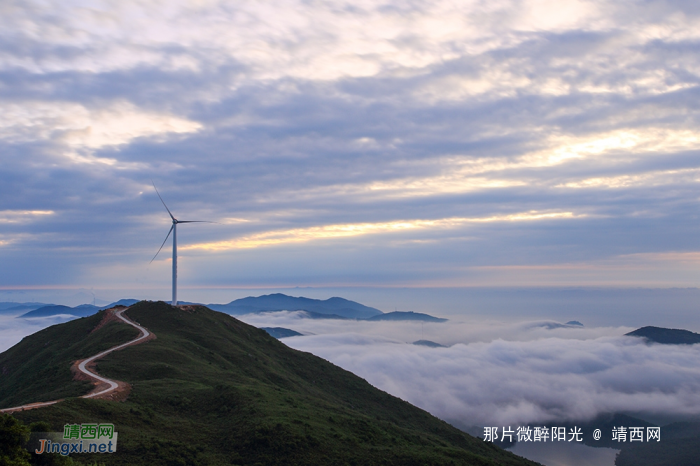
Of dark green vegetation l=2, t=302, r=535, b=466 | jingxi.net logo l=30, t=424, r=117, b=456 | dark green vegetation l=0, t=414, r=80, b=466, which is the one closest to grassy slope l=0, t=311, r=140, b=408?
dark green vegetation l=2, t=302, r=535, b=466

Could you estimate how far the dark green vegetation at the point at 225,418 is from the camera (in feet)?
135

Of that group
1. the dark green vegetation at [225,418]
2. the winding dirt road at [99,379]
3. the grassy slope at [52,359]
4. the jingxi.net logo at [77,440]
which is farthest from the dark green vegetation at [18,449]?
the grassy slope at [52,359]

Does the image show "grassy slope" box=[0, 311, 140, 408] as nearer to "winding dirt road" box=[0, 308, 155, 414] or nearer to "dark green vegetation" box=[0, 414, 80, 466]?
"winding dirt road" box=[0, 308, 155, 414]

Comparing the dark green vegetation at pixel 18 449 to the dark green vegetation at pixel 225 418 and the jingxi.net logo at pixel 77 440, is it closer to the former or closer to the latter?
the jingxi.net logo at pixel 77 440

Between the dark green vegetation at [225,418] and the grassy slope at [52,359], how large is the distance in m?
1.08

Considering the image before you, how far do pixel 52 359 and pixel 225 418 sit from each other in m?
59.0

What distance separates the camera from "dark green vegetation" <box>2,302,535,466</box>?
41281 mm

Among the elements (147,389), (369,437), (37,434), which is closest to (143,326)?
(147,389)

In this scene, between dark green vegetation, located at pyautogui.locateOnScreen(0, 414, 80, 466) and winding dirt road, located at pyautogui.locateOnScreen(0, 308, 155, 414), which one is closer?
dark green vegetation, located at pyautogui.locateOnScreen(0, 414, 80, 466)

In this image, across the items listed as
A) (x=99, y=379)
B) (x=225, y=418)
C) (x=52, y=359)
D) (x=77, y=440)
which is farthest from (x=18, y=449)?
(x=52, y=359)

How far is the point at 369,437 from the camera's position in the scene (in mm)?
58406

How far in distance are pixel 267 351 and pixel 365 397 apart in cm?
2954

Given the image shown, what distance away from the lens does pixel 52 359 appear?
89.8 m

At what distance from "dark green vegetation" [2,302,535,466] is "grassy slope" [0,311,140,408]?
1076 millimetres
